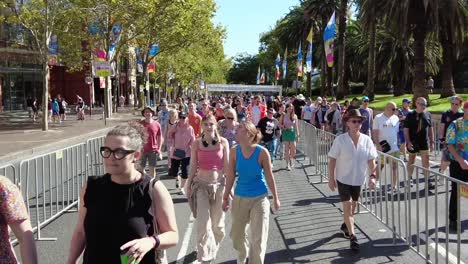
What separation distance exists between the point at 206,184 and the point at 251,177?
2.97 feet

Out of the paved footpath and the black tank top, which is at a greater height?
the black tank top

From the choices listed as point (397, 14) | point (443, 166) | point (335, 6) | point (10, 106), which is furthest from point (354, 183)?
point (10, 106)

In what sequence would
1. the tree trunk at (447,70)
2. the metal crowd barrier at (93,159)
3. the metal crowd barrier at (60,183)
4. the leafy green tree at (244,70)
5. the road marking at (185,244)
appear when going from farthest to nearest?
the leafy green tree at (244,70), the tree trunk at (447,70), the metal crowd barrier at (93,159), the metal crowd barrier at (60,183), the road marking at (185,244)

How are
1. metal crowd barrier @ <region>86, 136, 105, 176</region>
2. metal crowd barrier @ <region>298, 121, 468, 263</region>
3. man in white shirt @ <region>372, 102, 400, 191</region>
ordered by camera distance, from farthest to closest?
metal crowd barrier @ <region>86, 136, 105, 176</region>
man in white shirt @ <region>372, 102, 400, 191</region>
metal crowd barrier @ <region>298, 121, 468, 263</region>

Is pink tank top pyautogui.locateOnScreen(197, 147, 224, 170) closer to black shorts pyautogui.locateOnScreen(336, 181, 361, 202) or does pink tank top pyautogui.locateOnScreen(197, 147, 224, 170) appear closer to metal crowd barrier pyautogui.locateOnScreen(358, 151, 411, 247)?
black shorts pyautogui.locateOnScreen(336, 181, 361, 202)

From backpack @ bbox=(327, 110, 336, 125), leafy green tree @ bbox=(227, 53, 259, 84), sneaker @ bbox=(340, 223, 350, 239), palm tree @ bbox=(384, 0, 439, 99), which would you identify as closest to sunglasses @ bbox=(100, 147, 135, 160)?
sneaker @ bbox=(340, 223, 350, 239)

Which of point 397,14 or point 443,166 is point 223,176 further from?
point 397,14

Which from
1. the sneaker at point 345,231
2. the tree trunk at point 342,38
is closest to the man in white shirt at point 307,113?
the sneaker at point 345,231

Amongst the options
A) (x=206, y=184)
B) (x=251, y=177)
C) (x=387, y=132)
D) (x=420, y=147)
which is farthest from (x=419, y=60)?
(x=251, y=177)

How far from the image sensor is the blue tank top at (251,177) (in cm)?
545

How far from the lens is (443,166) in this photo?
9016 mm

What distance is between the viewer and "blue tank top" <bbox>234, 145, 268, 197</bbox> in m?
5.45

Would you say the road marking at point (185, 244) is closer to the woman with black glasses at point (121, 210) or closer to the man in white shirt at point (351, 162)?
the man in white shirt at point (351, 162)

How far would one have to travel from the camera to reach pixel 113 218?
291cm
